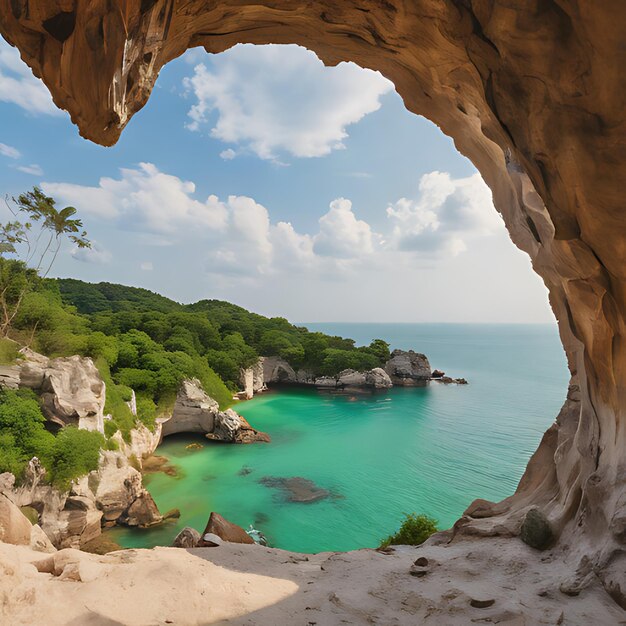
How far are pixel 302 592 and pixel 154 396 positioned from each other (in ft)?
90.6

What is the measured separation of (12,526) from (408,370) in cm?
5237

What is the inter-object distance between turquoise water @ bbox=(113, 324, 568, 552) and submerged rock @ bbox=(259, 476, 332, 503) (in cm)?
53

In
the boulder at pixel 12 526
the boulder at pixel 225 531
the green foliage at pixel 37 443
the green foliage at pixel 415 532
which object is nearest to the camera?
the boulder at pixel 12 526

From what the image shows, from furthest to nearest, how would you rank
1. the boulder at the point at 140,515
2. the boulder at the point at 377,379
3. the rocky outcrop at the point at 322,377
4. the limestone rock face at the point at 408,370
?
1. the limestone rock face at the point at 408,370
2. the boulder at the point at 377,379
3. the rocky outcrop at the point at 322,377
4. the boulder at the point at 140,515

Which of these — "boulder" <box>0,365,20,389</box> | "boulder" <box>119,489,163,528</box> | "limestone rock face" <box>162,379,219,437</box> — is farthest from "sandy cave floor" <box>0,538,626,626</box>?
"limestone rock face" <box>162,379,219,437</box>

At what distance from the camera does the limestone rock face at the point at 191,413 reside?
101 feet

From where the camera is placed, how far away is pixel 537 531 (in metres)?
6.90

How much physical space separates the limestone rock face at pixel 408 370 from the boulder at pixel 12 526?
50990 millimetres

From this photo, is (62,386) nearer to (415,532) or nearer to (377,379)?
(415,532)

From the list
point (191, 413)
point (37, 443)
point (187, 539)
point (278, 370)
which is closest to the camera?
point (187, 539)

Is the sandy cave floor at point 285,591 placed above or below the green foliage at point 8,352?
below

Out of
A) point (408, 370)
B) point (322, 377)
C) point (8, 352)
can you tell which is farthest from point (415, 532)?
point (408, 370)

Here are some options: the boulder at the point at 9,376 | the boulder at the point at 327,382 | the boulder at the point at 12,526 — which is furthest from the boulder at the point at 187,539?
the boulder at the point at 327,382

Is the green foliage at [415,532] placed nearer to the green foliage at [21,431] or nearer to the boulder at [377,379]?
the green foliage at [21,431]
